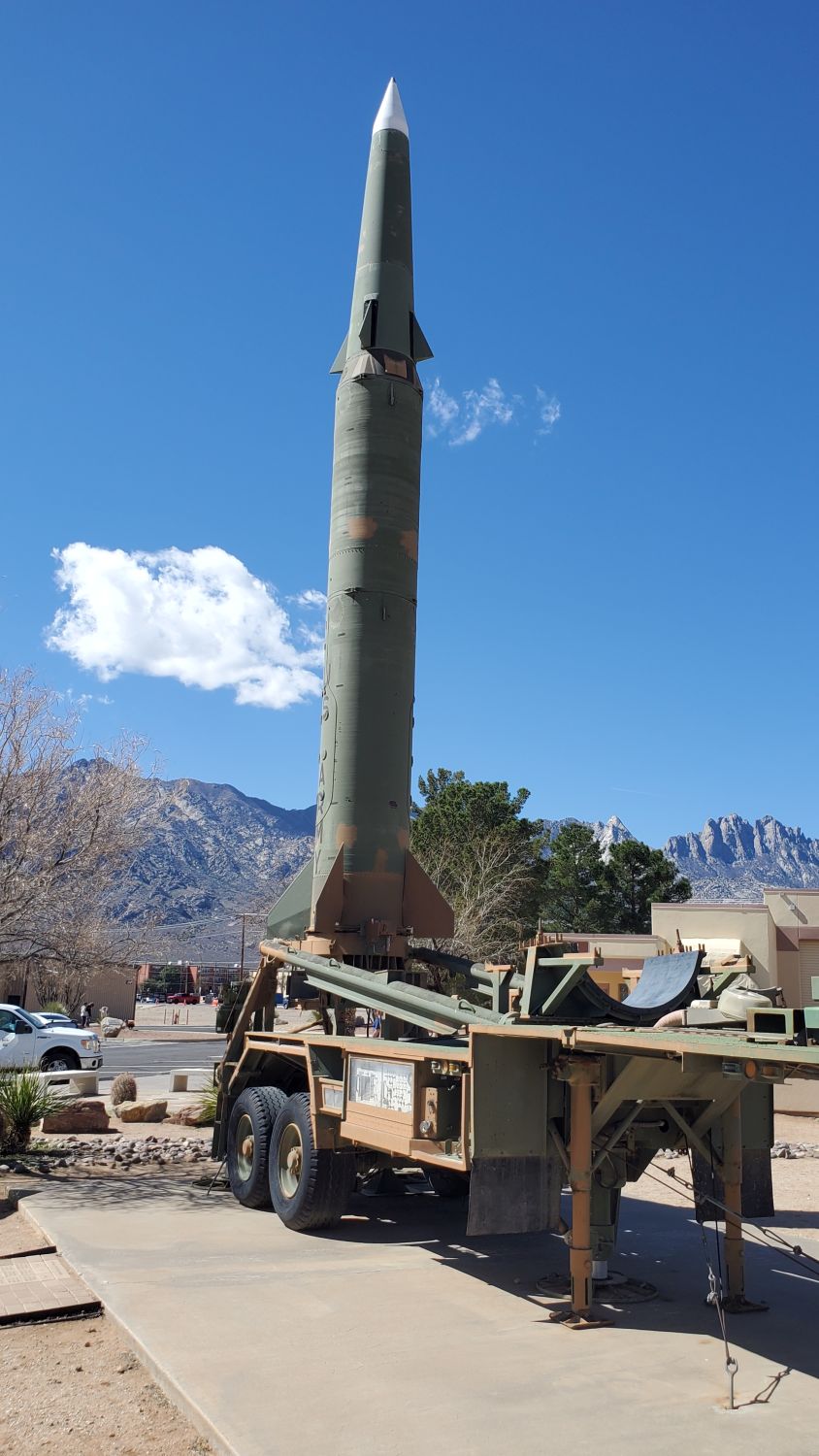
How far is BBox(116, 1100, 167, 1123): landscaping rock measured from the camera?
1709 cm

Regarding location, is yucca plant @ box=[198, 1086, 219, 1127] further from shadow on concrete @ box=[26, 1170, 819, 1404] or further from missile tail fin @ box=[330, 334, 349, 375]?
missile tail fin @ box=[330, 334, 349, 375]

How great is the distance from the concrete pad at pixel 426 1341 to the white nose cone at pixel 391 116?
11995 mm

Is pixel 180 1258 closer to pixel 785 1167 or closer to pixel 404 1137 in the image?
pixel 404 1137

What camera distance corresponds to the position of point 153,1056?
1313 inches

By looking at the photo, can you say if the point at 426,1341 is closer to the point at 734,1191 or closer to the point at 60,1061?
the point at 734,1191

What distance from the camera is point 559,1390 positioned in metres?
5.62

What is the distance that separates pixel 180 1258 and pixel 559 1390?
143 inches

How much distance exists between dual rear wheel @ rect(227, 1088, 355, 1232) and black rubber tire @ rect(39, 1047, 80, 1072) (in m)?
11.6

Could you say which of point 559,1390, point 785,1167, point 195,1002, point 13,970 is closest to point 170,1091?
point 13,970

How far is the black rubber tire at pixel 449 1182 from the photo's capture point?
10773 mm

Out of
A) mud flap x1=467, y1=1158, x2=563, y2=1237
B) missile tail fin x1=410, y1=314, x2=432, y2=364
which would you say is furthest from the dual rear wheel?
missile tail fin x1=410, y1=314, x2=432, y2=364

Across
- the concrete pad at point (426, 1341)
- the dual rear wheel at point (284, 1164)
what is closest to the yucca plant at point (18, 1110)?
the concrete pad at point (426, 1341)

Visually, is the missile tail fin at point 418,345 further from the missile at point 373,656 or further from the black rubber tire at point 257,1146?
the black rubber tire at point 257,1146

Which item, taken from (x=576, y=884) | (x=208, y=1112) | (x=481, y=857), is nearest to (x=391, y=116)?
(x=208, y=1112)
